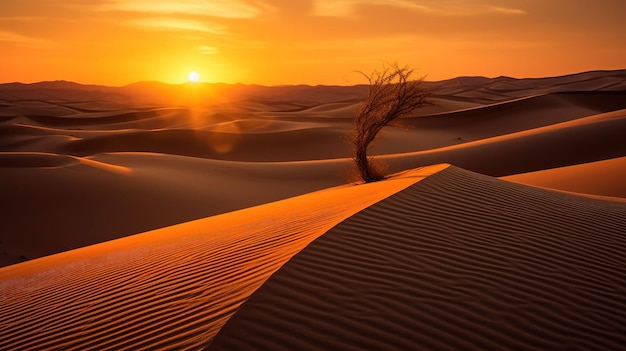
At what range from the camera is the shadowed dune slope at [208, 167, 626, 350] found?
3.41 meters

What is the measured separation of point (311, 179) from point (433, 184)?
13044 mm

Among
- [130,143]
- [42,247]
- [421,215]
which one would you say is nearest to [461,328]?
[421,215]

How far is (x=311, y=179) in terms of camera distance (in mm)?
20625

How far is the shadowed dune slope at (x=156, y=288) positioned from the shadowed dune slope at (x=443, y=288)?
0.88 feet

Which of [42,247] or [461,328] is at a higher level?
[461,328]

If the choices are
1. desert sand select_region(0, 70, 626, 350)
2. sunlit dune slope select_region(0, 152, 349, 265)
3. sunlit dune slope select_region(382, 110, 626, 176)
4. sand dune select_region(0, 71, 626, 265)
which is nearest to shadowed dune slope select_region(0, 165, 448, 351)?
desert sand select_region(0, 70, 626, 350)

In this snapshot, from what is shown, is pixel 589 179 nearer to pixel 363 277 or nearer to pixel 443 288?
pixel 443 288

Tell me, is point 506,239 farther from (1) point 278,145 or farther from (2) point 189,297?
(1) point 278,145

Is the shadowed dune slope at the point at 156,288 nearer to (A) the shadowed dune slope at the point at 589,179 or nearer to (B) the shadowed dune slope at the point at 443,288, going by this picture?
(B) the shadowed dune slope at the point at 443,288

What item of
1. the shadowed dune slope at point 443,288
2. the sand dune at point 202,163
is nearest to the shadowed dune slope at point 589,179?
the sand dune at point 202,163

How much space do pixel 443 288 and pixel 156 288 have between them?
232cm

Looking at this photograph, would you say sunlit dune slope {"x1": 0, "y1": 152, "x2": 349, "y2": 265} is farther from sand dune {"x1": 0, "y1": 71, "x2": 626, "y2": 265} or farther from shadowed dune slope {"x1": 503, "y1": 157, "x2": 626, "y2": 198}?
shadowed dune slope {"x1": 503, "y1": 157, "x2": 626, "y2": 198}

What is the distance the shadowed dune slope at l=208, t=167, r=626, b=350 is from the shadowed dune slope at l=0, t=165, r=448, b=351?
0.27 metres

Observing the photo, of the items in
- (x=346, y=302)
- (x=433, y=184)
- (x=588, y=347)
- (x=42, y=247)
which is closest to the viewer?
(x=588, y=347)
